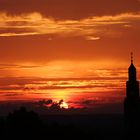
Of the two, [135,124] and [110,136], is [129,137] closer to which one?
[135,124]

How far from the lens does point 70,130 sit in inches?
4080

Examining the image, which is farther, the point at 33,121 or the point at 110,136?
the point at 110,136

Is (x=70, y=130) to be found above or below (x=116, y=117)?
below

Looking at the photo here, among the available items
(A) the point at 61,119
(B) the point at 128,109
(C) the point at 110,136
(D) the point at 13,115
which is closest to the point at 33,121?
(D) the point at 13,115

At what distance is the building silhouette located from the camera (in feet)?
334

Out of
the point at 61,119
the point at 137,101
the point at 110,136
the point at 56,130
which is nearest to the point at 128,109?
the point at 137,101

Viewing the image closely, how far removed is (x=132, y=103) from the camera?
102562 mm

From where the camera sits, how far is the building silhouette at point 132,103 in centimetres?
10194

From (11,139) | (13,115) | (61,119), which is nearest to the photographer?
(11,139)

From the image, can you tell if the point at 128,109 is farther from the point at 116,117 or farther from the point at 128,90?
the point at 116,117

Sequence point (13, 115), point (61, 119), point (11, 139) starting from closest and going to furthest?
point (11, 139), point (13, 115), point (61, 119)

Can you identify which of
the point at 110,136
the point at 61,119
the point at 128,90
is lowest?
the point at 128,90

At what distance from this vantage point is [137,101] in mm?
102500

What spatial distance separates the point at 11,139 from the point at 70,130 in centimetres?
769
